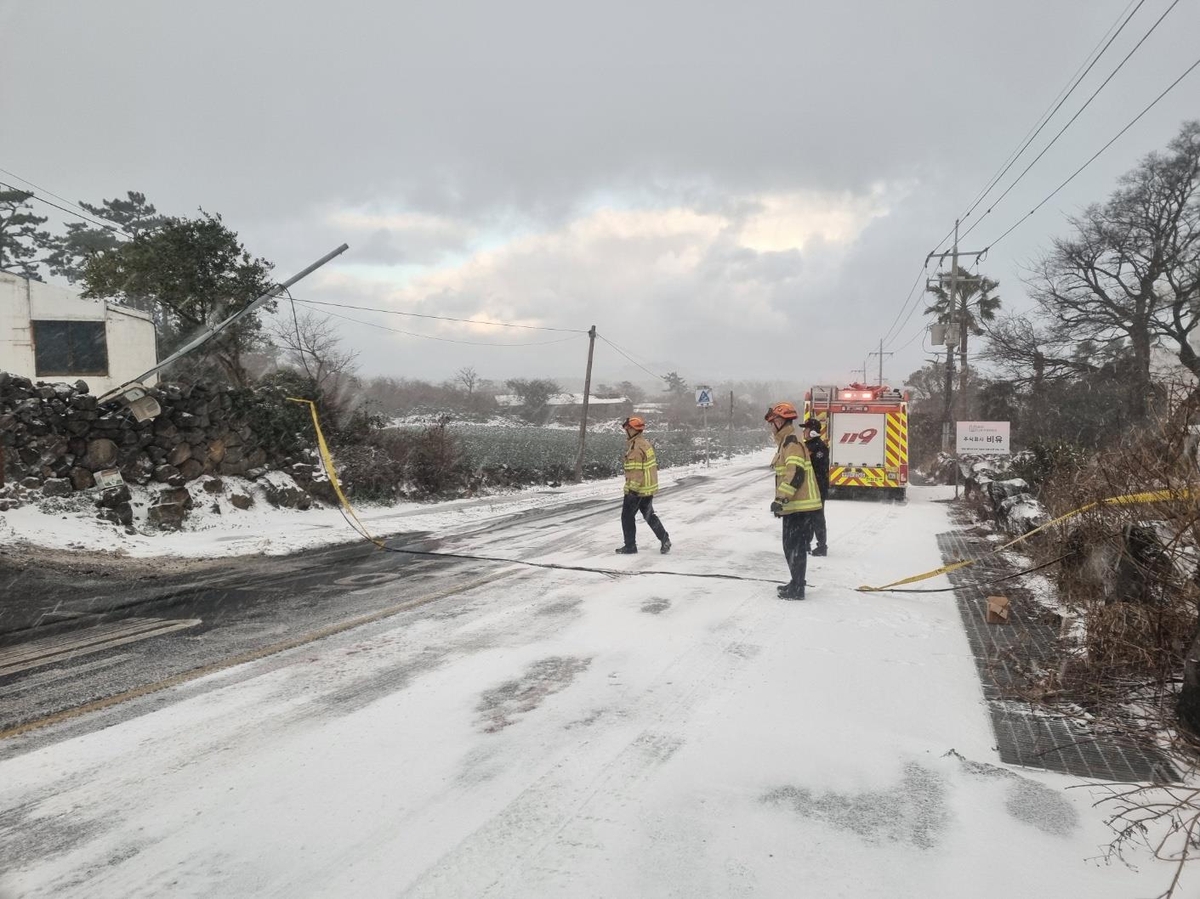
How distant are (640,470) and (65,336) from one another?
11.6 meters

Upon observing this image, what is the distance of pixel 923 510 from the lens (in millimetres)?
15031

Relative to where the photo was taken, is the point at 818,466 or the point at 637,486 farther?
the point at 818,466

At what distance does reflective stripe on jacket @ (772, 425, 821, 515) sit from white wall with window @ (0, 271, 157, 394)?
502 inches

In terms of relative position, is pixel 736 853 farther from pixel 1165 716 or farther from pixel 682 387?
pixel 682 387

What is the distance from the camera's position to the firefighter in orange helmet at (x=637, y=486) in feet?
30.3

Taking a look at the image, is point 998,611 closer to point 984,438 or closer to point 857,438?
point 857,438

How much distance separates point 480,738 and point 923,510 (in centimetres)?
1347

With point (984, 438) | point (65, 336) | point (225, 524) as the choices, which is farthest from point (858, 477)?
point (65, 336)

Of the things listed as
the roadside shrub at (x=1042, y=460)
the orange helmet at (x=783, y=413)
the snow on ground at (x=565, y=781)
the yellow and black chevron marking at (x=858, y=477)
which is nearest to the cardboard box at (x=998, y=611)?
the snow on ground at (x=565, y=781)

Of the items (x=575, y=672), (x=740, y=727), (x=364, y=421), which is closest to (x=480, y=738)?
(x=575, y=672)

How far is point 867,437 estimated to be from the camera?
55.7 ft

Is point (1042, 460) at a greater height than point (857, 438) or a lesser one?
lesser

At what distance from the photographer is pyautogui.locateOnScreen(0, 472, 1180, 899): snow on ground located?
2.71 meters

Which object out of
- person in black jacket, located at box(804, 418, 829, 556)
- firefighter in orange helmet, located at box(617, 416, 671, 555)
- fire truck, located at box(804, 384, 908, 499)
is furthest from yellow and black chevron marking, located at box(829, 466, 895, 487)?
firefighter in orange helmet, located at box(617, 416, 671, 555)
